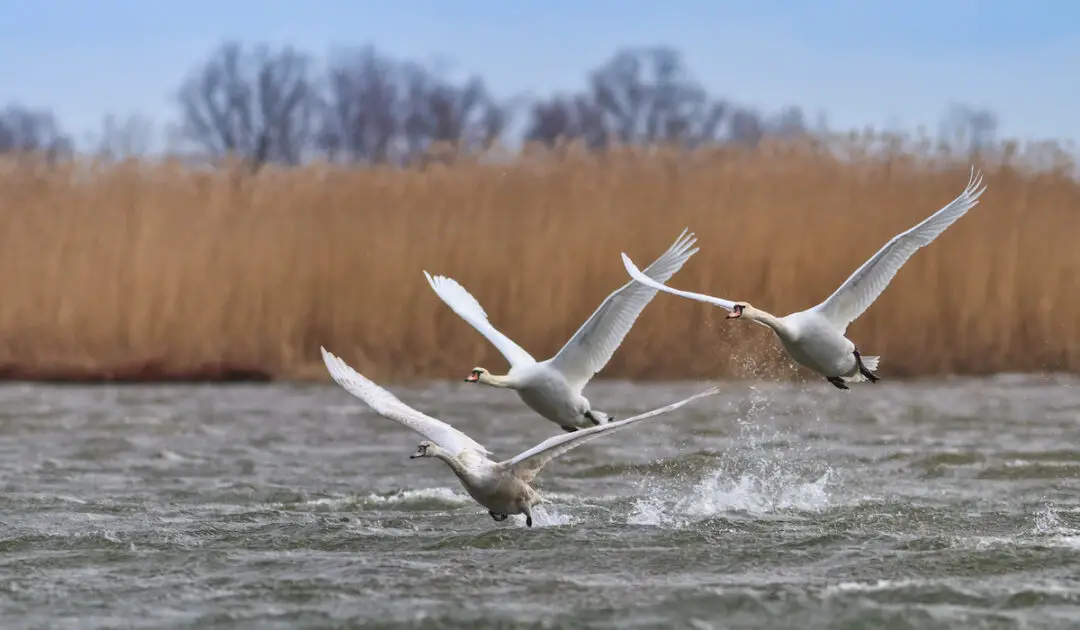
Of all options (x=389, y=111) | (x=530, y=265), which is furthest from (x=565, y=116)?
(x=530, y=265)

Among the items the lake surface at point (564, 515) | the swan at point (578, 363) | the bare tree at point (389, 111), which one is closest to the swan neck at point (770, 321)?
the swan at point (578, 363)

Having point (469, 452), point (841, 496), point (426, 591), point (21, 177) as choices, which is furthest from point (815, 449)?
point (21, 177)

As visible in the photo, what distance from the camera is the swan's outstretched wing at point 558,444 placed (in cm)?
922

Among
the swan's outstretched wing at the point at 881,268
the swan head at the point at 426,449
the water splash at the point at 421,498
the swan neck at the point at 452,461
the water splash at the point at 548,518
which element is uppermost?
the swan's outstretched wing at the point at 881,268

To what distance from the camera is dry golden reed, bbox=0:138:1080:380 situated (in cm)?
1800

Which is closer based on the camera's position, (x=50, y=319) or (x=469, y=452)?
(x=469, y=452)

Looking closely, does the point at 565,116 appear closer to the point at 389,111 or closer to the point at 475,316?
the point at 389,111

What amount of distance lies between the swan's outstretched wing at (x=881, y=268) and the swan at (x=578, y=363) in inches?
37.8

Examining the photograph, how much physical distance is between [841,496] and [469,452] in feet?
10.0

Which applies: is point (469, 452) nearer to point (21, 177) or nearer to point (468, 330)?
point (468, 330)

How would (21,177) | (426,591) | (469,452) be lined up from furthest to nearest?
(21,177), (469,452), (426,591)

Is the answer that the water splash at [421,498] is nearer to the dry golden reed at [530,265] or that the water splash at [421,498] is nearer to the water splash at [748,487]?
the water splash at [748,487]

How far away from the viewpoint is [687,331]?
18250 mm

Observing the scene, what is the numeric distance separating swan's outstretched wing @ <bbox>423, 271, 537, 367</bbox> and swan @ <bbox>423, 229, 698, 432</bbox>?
0.04ft
